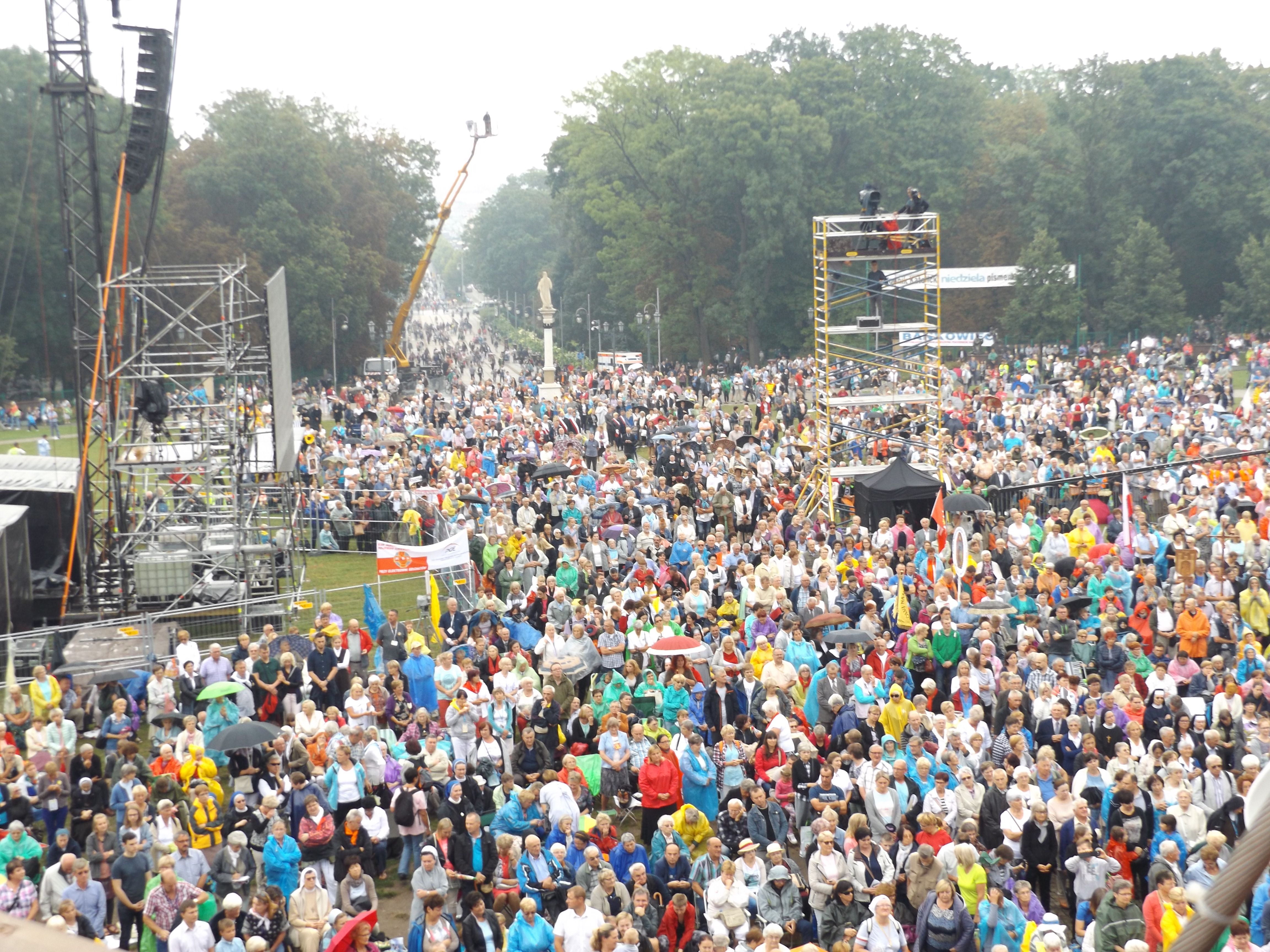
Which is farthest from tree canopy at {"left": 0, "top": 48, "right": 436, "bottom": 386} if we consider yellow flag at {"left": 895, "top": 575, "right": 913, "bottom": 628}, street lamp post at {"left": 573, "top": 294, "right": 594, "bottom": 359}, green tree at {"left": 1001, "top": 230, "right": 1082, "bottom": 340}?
yellow flag at {"left": 895, "top": 575, "right": 913, "bottom": 628}

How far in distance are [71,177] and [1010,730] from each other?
15372 mm

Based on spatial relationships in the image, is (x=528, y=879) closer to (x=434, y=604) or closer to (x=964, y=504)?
(x=434, y=604)

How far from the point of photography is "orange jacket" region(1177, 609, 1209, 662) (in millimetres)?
13711

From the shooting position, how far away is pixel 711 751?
1173 centimetres

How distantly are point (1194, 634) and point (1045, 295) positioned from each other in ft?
137

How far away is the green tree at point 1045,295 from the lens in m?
53.0

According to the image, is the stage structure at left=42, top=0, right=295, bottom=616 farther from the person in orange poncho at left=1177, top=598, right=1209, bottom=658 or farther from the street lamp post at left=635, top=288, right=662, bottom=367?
the street lamp post at left=635, top=288, right=662, bottom=367

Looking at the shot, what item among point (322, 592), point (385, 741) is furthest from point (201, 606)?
point (385, 741)

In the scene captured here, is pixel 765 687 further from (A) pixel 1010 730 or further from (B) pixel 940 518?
(B) pixel 940 518

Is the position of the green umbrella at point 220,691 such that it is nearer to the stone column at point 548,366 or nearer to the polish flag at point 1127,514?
the polish flag at point 1127,514

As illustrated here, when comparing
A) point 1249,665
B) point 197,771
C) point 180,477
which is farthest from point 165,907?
point 180,477

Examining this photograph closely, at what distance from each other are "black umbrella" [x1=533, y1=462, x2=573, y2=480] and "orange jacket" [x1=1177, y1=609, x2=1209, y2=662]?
41.4 ft

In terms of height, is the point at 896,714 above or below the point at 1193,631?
below

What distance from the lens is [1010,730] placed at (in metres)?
11.1
